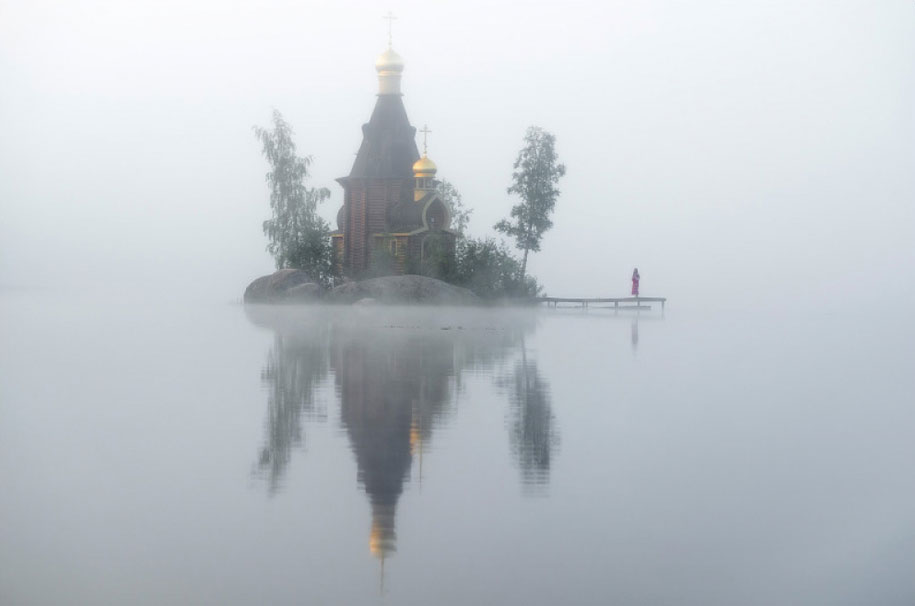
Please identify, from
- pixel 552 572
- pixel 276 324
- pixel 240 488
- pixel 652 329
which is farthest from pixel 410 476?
pixel 652 329

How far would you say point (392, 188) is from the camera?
51000 mm

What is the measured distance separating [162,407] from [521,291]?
131 feet

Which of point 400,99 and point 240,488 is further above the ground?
point 400,99

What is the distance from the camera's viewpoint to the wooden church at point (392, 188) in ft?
166

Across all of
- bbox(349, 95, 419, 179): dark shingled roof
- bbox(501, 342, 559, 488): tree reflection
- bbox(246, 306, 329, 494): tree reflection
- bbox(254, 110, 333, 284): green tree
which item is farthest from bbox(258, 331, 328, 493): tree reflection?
bbox(254, 110, 333, 284): green tree

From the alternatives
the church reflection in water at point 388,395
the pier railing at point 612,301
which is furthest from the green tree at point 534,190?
the church reflection in water at point 388,395

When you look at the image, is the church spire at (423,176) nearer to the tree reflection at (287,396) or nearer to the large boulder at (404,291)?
the large boulder at (404,291)

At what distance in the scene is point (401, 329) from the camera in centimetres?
2750

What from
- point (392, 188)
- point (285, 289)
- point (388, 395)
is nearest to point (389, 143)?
point (392, 188)

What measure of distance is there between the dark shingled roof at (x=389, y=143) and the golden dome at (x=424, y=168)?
1.32ft

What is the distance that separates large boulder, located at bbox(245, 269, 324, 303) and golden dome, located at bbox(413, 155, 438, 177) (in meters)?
6.00

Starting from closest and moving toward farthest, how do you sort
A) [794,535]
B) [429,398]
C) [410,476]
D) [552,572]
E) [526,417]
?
[552,572], [794,535], [410,476], [526,417], [429,398]

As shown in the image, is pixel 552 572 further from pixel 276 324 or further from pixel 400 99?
pixel 400 99

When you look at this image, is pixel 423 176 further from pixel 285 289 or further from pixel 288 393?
pixel 288 393
